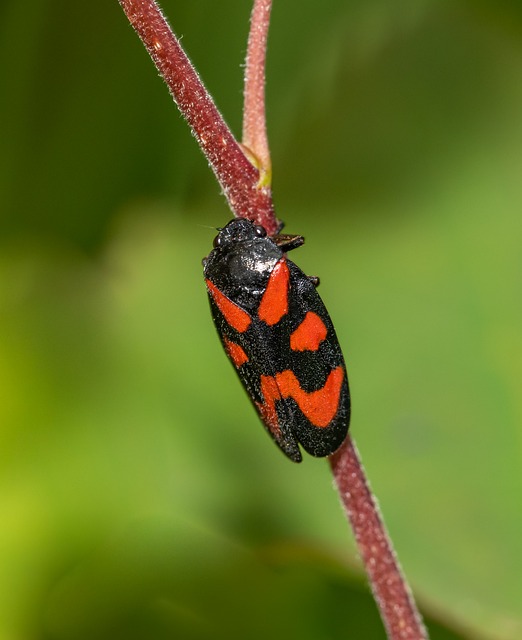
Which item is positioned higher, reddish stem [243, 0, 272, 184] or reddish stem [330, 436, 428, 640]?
reddish stem [243, 0, 272, 184]

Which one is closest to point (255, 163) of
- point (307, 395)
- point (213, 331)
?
point (307, 395)

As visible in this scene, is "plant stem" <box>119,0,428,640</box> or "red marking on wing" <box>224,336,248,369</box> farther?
"red marking on wing" <box>224,336,248,369</box>

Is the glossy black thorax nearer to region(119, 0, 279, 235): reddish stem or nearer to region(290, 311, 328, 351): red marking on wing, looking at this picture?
region(290, 311, 328, 351): red marking on wing

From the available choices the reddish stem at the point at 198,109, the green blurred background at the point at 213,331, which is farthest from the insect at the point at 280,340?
the green blurred background at the point at 213,331

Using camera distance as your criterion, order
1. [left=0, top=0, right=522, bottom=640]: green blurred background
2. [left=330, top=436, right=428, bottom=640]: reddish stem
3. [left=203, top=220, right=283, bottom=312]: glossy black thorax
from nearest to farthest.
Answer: [left=330, top=436, right=428, bottom=640]: reddish stem, [left=203, top=220, right=283, bottom=312]: glossy black thorax, [left=0, top=0, right=522, bottom=640]: green blurred background

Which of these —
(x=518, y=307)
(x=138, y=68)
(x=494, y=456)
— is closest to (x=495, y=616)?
(x=494, y=456)

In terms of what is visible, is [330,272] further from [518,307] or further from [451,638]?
[451,638]

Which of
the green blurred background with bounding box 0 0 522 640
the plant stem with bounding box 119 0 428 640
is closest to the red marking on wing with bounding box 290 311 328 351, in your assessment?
the plant stem with bounding box 119 0 428 640
